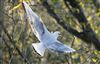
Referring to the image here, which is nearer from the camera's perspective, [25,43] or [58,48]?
[58,48]

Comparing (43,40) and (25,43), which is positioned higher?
(43,40)

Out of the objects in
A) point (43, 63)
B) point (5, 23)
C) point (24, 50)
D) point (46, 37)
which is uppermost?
point (46, 37)

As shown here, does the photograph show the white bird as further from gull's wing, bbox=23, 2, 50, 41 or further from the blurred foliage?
the blurred foliage

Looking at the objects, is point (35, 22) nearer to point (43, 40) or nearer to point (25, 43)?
point (43, 40)

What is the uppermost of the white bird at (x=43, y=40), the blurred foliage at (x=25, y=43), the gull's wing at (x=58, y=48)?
the white bird at (x=43, y=40)

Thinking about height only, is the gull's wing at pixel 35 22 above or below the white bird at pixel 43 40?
above

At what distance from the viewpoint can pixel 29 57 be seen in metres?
5.71

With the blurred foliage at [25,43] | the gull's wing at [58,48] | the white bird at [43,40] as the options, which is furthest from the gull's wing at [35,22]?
the blurred foliage at [25,43]

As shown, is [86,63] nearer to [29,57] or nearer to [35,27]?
[29,57]

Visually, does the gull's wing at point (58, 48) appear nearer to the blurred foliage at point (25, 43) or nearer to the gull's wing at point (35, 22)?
the gull's wing at point (35, 22)

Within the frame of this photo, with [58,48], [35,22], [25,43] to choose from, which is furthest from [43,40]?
[25,43]

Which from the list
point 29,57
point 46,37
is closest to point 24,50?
point 29,57

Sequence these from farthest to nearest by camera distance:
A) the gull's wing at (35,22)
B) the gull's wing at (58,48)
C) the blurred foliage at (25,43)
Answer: the blurred foliage at (25,43)
the gull's wing at (58,48)
the gull's wing at (35,22)

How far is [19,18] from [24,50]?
1.68 feet
